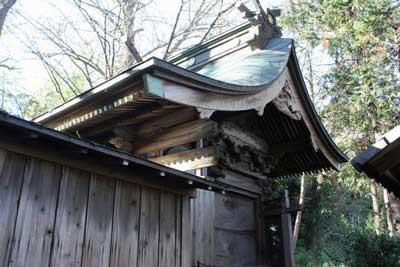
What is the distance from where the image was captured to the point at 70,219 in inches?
110

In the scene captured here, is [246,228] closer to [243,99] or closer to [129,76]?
Answer: [243,99]

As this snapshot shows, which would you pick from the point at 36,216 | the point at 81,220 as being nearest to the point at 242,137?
the point at 81,220

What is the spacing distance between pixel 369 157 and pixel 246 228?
2.78 metres

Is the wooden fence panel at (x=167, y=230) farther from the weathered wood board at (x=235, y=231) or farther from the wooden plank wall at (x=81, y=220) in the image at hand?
the weathered wood board at (x=235, y=231)

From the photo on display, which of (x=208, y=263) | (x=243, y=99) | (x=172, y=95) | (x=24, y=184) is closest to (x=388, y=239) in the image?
(x=208, y=263)

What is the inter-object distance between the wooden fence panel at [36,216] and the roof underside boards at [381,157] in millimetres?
2886

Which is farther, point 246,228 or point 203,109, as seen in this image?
point 246,228

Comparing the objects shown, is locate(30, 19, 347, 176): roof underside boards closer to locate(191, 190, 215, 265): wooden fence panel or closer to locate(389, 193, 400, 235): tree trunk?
locate(191, 190, 215, 265): wooden fence panel

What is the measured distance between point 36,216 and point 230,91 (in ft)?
7.61

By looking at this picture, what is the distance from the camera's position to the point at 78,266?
2762 mm

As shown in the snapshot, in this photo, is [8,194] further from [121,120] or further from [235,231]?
[235,231]

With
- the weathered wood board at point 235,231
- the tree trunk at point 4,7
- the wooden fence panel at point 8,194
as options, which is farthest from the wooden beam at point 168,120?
the tree trunk at point 4,7

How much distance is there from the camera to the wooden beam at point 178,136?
4.40m

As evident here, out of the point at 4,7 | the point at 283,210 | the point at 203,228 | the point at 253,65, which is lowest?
the point at 203,228
